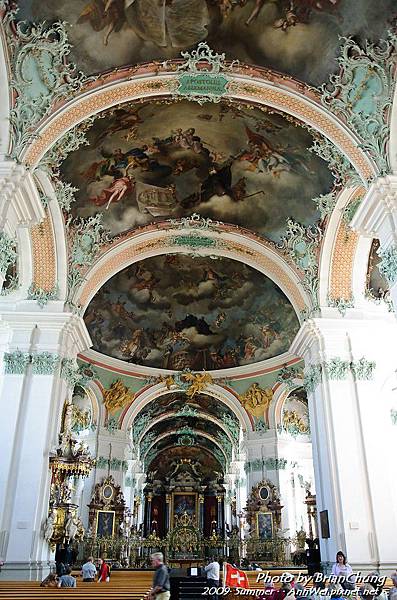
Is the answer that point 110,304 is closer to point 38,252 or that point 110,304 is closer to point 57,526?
point 38,252

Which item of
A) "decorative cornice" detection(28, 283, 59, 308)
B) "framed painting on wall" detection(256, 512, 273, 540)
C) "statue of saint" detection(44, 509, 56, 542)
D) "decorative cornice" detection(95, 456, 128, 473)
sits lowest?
"statue of saint" detection(44, 509, 56, 542)

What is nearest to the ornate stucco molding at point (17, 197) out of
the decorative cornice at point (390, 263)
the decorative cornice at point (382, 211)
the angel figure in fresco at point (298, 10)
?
the angel figure in fresco at point (298, 10)

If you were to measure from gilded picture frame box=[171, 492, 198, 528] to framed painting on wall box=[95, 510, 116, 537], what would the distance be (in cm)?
2215

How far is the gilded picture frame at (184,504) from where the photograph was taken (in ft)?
143

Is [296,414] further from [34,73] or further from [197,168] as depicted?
[34,73]

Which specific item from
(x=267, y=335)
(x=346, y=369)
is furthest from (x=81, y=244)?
(x=267, y=335)

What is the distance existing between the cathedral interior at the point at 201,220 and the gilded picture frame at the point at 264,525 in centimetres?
5

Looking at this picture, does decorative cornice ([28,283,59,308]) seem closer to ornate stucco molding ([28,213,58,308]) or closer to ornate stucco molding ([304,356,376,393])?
ornate stucco molding ([28,213,58,308])

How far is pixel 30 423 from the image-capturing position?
41.5 feet

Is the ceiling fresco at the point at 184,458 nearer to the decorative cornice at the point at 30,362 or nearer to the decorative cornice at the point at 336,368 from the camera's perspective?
the decorative cornice at the point at 336,368

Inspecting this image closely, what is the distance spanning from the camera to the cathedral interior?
31.5 feet

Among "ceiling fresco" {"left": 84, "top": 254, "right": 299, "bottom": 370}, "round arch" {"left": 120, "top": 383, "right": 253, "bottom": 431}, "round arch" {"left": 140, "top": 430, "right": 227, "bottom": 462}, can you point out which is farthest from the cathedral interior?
"round arch" {"left": 140, "top": 430, "right": 227, "bottom": 462}

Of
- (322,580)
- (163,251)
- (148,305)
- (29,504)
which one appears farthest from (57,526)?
(148,305)

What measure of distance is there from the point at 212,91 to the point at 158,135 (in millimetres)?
2380
